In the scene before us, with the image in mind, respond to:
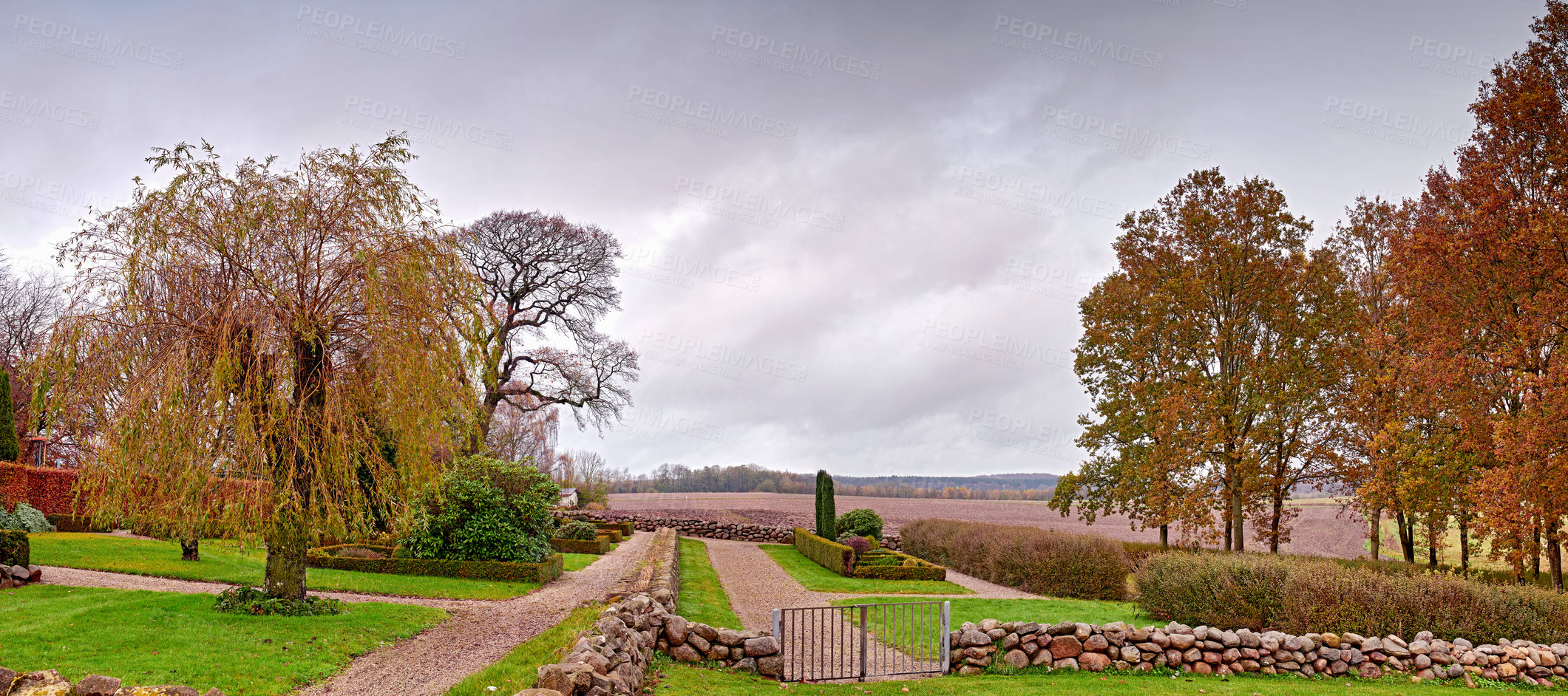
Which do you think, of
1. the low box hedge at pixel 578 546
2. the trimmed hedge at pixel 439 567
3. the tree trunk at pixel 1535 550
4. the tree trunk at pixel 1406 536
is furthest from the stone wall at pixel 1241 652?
the low box hedge at pixel 578 546

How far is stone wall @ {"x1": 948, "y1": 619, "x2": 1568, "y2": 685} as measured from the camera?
10047 mm

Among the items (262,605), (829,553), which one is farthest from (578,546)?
(262,605)

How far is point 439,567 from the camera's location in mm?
16016

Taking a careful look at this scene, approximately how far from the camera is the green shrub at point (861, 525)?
98.6ft

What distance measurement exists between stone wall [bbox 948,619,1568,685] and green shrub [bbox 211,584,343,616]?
27.8 ft

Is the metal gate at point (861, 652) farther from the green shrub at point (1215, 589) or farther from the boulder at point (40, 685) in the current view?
the boulder at point (40, 685)

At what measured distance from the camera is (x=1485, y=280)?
622 inches

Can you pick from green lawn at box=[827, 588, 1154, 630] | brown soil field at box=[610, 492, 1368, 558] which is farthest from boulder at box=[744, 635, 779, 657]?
brown soil field at box=[610, 492, 1368, 558]

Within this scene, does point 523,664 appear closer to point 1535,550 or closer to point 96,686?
point 96,686

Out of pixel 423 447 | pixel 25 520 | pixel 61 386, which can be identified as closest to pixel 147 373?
pixel 61 386

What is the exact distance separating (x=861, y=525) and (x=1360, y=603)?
20040 mm

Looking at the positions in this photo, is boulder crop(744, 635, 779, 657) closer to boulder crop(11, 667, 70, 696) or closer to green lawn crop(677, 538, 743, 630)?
green lawn crop(677, 538, 743, 630)

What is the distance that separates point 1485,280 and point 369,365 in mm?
20449

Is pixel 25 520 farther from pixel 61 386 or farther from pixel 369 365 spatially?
pixel 369 365
